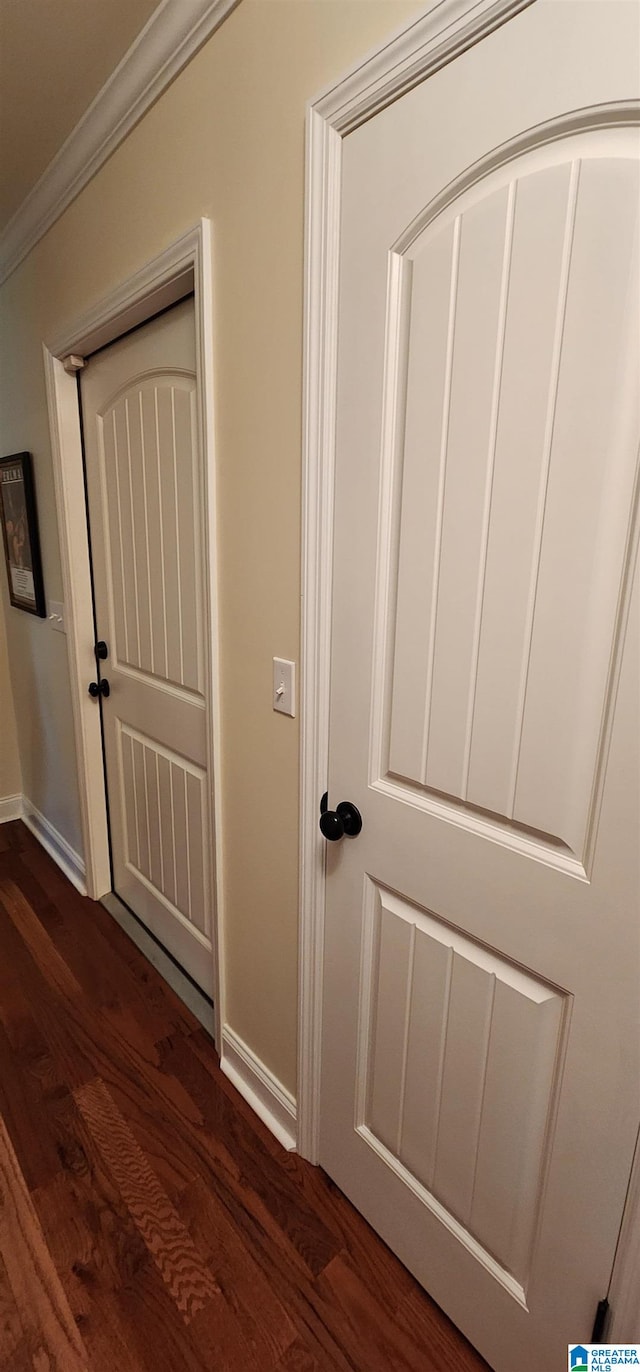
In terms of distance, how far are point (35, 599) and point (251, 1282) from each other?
2141 mm

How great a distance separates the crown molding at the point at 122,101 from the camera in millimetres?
1104

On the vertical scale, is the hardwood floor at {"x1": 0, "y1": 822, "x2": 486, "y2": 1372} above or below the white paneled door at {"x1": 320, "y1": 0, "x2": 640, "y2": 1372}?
below

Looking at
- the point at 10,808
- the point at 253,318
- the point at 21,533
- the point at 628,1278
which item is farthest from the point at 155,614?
the point at 10,808

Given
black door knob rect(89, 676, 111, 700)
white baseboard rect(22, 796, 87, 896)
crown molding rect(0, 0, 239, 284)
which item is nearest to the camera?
crown molding rect(0, 0, 239, 284)

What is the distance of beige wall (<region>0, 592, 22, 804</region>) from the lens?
2828 mm

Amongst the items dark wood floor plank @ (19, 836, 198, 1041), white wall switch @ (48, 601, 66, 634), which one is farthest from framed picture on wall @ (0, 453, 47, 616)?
dark wood floor plank @ (19, 836, 198, 1041)

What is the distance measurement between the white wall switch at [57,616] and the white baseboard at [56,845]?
0.92 meters

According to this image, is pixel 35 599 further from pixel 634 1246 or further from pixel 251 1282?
pixel 634 1246

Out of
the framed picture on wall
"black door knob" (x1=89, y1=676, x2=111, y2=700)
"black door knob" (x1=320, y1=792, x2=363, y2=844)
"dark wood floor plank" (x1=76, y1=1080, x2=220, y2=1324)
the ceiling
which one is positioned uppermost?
the ceiling

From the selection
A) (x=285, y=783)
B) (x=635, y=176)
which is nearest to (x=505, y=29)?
(x=635, y=176)

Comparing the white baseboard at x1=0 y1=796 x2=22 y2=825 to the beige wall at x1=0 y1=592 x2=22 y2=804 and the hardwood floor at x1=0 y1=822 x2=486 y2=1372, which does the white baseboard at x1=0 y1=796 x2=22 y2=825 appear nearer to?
the beige wall at x1=0 y1=592 x2=22 y2=804

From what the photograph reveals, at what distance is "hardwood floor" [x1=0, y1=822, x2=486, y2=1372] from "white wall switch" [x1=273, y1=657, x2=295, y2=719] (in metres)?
1.04

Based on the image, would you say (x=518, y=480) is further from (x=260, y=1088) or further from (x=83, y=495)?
(x=83, y=495)

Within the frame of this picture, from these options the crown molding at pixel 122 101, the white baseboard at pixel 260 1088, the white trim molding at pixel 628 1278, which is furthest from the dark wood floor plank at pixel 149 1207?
the crown molding at pixel 122 101
